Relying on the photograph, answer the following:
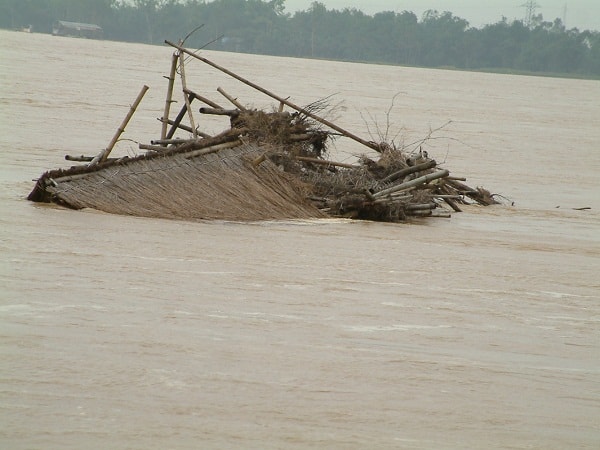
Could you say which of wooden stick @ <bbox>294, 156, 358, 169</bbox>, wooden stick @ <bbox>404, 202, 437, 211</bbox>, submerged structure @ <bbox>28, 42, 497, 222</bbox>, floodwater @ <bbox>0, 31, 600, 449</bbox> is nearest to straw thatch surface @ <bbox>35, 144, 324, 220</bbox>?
submerged structure @ <bbox>28, 42, 497, 222</bbox>

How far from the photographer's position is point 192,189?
12.0 metres

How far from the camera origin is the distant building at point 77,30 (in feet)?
395

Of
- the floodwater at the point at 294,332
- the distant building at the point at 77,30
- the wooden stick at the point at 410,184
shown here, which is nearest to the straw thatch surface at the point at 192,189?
the floodwater at the point at 294,332

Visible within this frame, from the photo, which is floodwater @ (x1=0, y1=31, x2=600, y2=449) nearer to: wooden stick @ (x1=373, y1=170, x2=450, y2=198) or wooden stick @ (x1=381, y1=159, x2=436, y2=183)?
wooden stick @ (x1=373, y1=170, x2=450, y2=198)

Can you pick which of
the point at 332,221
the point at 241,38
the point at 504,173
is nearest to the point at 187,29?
the point at 241,38

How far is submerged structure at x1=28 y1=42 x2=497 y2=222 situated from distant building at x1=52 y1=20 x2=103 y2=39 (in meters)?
110

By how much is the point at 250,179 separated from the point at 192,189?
2.38 ft

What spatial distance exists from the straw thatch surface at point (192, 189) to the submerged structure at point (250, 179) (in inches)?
0.4

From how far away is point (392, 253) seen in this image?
36.8ft

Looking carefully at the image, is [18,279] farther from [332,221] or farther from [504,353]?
[332,221]

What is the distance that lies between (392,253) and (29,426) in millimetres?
6254

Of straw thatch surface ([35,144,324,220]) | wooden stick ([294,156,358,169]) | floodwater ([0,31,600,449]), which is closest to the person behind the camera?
floodwater ([0,31,600,449])

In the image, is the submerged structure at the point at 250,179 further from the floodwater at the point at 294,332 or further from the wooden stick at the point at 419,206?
the floodwater at the point at 294,332

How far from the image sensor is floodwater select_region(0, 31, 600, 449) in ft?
18.9
